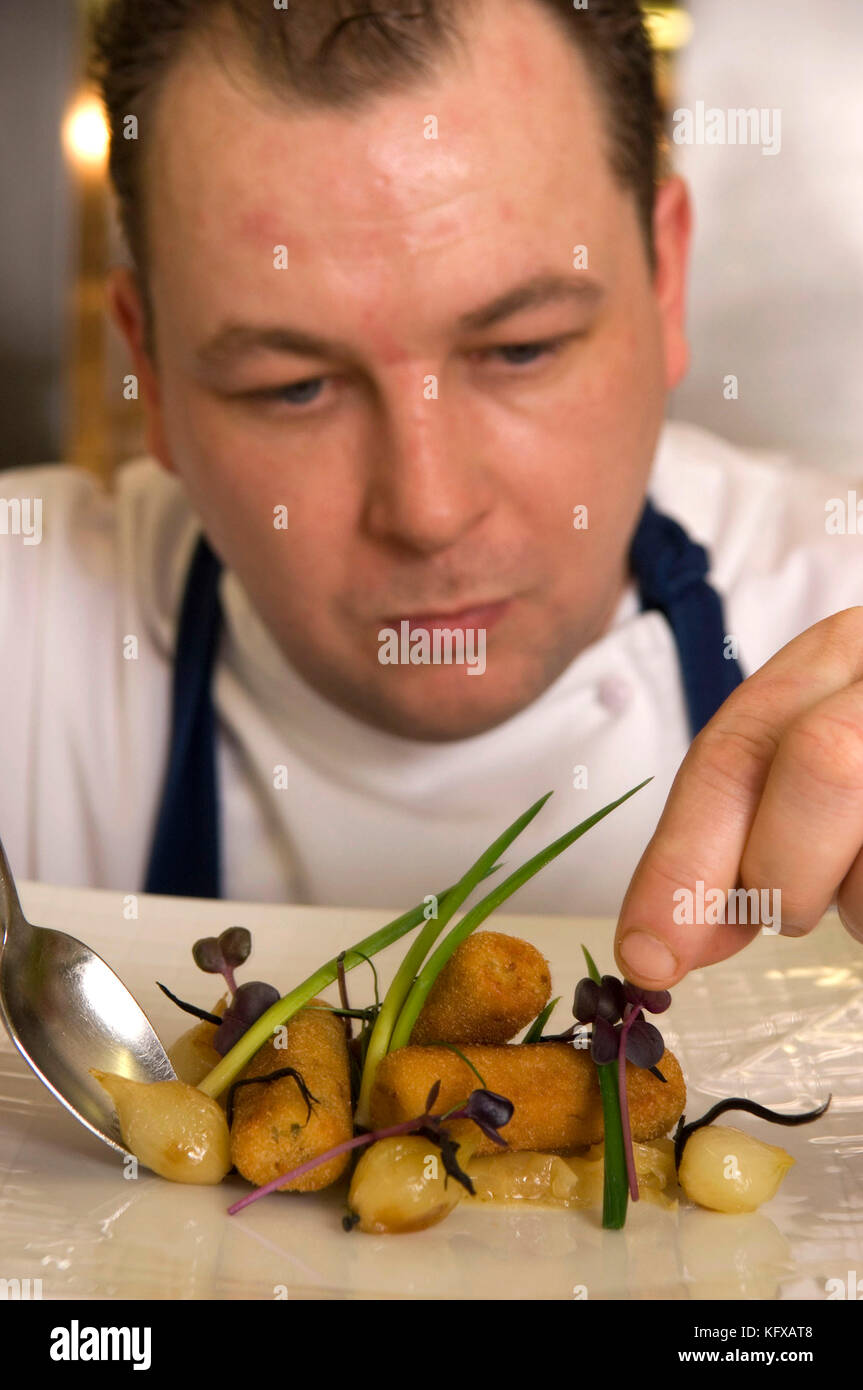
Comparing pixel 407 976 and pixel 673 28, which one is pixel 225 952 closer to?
pixel 407 976

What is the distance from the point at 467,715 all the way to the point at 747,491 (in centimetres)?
57

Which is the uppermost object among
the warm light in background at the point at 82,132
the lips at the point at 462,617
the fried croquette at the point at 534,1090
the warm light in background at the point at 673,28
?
the warm light in background at the point at 673,28

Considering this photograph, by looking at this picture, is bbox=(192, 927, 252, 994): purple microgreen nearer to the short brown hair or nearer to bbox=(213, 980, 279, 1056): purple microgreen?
bbox=(213, 980, 279, 1056): purple microgreen

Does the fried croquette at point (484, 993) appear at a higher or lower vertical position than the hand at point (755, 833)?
lower

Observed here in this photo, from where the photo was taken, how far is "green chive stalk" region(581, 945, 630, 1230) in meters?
0.53

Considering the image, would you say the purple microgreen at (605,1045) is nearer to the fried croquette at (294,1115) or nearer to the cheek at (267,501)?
the fried croquette at (294,1115)

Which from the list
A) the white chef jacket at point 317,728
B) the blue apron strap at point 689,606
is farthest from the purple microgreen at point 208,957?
the blue apron strap at point 689,606

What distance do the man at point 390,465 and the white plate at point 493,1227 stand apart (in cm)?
22

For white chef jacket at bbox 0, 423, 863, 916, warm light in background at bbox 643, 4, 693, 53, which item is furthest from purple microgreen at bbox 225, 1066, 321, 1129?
warm light in background at bbox 643, 4, 693, 53

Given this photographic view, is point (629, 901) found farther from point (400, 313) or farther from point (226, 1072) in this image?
point (400, 313)

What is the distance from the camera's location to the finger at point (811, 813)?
1.83 feet

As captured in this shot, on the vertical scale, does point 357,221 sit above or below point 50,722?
above

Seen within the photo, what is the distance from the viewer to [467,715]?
1.19 metres

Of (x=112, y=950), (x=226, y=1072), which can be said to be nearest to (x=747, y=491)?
(x=112, y=950)
